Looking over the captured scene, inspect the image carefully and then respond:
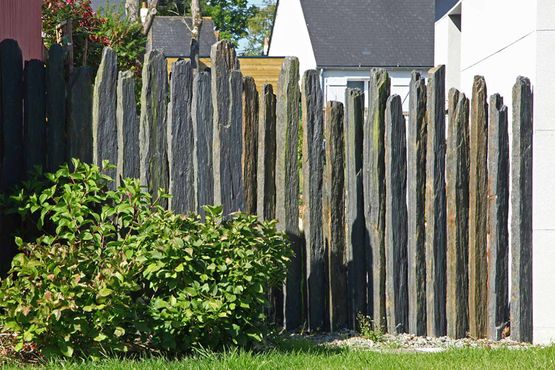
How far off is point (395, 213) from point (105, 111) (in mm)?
2207

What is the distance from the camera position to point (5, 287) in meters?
5.65

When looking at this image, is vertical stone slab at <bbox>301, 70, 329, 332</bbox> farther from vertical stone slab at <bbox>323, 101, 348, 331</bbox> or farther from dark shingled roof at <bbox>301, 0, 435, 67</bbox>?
dark shingled roof at <bbox>301, 0, 435, 67</bbox>

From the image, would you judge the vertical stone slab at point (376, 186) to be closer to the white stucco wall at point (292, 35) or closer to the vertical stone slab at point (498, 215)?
the vertical stone slab at point (498, 215)

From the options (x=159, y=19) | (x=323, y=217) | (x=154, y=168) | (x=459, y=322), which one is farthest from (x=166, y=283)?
(x=159, y=19)

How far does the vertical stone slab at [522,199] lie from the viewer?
22.3 ft

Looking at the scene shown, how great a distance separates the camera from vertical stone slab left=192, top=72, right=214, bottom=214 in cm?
663

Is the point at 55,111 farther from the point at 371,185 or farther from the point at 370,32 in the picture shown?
the point at 370,32

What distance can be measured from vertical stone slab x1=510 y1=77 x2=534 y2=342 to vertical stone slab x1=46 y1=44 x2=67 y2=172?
3.23 meters

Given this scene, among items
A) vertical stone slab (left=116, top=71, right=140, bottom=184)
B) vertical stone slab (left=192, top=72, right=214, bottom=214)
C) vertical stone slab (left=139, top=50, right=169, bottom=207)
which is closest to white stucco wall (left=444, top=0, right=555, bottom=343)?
vertical stone slab (left=192, top=72, right=214, bottom=214)

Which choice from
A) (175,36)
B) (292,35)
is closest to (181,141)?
(292,35)

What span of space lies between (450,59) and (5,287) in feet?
33.4

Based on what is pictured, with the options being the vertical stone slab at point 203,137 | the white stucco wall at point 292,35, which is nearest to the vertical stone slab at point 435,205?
Result: the vertical stone slab at point 203,137

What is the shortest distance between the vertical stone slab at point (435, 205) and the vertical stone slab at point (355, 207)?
0.48 metres

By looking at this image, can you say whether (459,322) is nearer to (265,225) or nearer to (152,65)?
(265,225)
